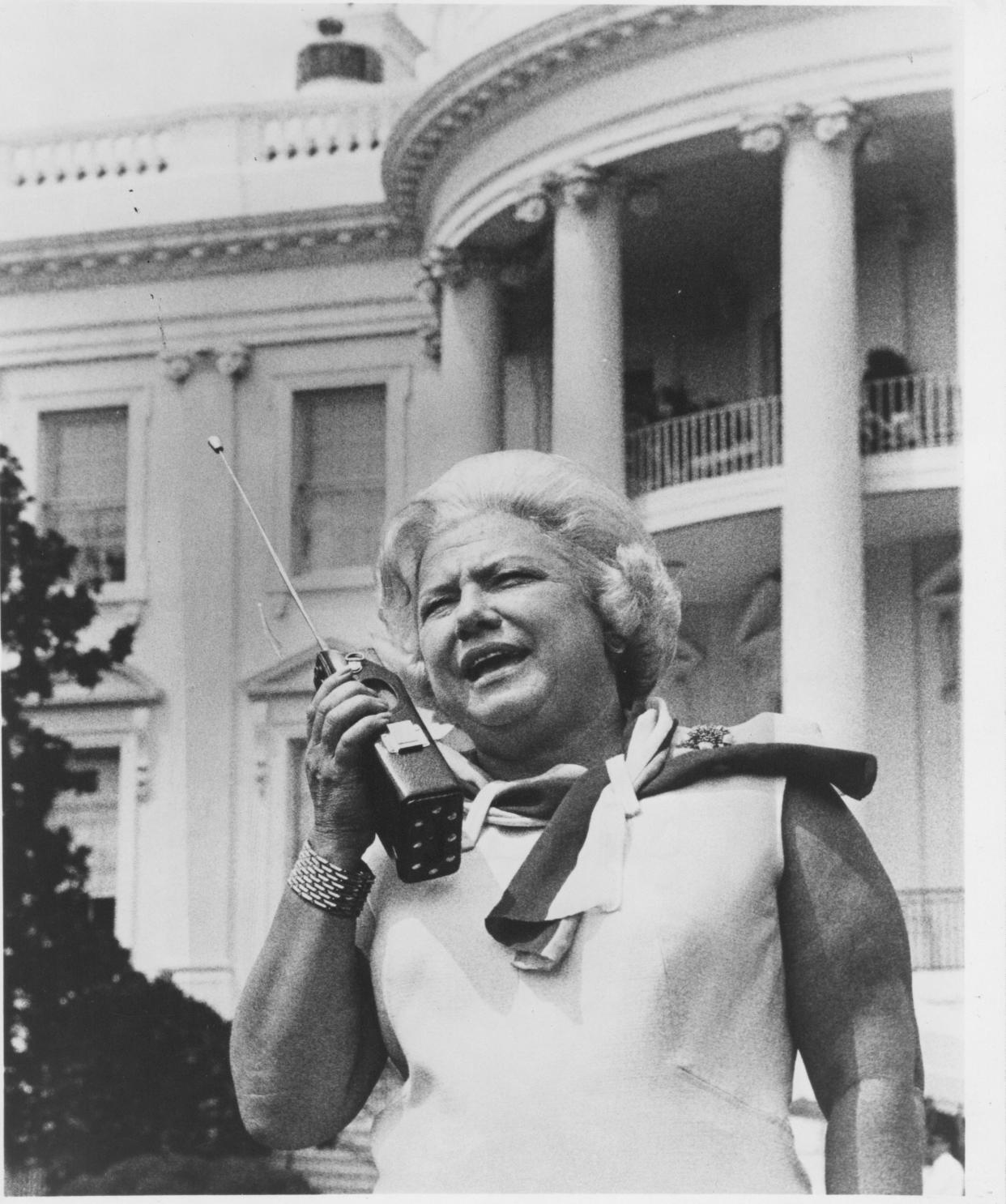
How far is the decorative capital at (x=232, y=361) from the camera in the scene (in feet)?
52.3

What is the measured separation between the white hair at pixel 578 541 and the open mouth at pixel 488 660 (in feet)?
0.41

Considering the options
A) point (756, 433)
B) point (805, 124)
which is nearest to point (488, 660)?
point (805, 124)

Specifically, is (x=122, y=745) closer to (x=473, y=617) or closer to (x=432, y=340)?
(x=432, y=340)

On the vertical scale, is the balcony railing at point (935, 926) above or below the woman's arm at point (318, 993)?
below

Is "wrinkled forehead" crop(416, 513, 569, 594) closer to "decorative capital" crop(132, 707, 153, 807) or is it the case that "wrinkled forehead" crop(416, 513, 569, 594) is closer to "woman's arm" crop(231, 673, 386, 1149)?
"woman's arm" crop(231, 673, 386, 1149)

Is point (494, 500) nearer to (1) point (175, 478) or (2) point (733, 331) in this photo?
(1) point (175, 478)

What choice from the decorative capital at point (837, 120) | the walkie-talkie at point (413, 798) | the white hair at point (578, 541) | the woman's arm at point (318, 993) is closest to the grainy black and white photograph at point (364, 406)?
the decorative capital at point (837, 120)

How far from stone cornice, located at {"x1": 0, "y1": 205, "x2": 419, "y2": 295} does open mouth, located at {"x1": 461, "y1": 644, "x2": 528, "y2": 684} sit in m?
10.8

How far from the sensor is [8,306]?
13.9 meters

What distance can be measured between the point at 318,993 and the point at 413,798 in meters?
0.32

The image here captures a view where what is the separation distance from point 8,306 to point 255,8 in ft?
17.3

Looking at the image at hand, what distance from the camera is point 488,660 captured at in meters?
2.49

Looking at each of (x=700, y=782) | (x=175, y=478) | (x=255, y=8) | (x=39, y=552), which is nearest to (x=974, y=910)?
(x=700, y=782)

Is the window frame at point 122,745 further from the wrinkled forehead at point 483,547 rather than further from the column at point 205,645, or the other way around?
the wrinkled forehead at point 483,547
